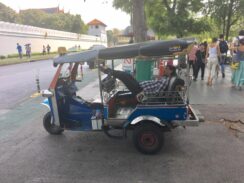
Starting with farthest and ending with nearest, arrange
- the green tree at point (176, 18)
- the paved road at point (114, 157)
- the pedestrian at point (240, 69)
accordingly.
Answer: the green tree at point (176, 18) → the pedestrian at point (240, 69) → the paved road at point (114, 157)

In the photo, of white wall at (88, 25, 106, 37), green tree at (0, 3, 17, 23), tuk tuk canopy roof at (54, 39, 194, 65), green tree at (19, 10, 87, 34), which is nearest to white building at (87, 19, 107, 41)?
white wall at (88, 25, 106, 37)

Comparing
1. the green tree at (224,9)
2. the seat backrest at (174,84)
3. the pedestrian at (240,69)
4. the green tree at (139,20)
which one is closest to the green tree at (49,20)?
the green tree at (224,9)

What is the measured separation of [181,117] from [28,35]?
129 feet

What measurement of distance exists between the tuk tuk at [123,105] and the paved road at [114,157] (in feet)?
1.11

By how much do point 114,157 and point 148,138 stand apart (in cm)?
68

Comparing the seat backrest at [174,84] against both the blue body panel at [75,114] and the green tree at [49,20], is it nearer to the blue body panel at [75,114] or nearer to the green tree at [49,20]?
the blue body panel at [75,114]

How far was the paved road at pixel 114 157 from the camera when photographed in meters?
3.72

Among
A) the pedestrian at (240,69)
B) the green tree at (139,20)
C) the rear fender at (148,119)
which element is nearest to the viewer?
the rear fender at (148,119)

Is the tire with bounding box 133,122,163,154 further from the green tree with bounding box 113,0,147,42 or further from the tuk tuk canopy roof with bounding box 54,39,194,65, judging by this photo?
the green tree with bounding box 113,0,147,42

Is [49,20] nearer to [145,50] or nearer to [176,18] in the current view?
[176,18]

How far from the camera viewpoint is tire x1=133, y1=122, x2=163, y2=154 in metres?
4.40

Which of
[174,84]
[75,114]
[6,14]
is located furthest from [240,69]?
[6,14]

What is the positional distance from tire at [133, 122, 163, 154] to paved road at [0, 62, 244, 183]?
154 mm

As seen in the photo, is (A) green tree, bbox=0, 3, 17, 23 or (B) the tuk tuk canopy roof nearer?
(B) the tuk tuk canopy roof
